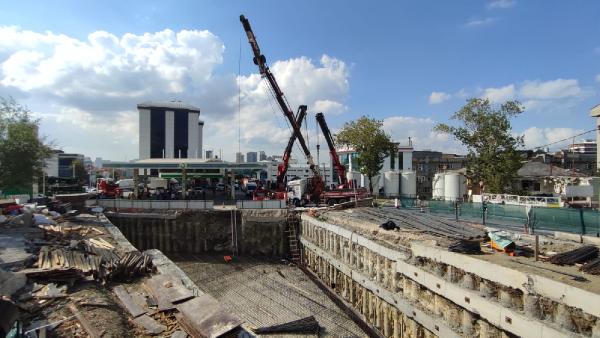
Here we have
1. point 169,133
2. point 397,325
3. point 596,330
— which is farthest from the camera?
point 169,133

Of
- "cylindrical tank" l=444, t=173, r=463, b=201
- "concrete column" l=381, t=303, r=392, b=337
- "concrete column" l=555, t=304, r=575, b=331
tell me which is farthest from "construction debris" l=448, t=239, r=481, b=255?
"cylindrical tank" l=444, t=173, r=463, b=201

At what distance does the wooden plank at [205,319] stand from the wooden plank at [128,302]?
97cm

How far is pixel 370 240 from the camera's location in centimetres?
1443

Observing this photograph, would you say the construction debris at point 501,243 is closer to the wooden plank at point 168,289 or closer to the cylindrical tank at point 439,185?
the wooden plank at point 168,289

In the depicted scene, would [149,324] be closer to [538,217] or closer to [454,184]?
[538,217]

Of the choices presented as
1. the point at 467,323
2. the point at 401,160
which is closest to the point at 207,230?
the point at 467,323

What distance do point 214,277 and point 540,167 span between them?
1625 inches

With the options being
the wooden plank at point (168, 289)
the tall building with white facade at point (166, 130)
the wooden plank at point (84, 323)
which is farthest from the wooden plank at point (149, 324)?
the tall building with white facade at point (166, 130)

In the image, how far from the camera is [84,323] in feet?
24.2

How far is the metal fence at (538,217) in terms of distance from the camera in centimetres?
1562

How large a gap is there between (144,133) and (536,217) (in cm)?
7546

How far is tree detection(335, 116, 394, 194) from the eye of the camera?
45.1 m

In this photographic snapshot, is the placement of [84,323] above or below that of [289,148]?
below

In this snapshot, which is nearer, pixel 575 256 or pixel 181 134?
pixel 575 256
